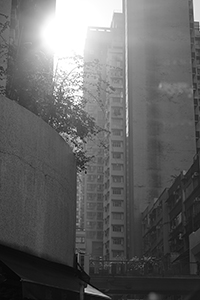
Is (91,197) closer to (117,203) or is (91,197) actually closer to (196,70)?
(117,203)

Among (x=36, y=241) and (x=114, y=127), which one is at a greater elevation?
(x=114, y=127)

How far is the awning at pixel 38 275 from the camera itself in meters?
6.37

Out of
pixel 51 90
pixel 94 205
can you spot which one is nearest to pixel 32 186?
pixel 51 90

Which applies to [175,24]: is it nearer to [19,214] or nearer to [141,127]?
[141,127]

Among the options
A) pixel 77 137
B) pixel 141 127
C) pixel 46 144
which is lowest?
pixel 46 144

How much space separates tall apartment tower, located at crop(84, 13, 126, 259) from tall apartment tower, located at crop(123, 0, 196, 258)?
5739 millimetres

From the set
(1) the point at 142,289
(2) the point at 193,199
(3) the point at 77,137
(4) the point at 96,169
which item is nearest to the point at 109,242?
(4) the point at 96,169

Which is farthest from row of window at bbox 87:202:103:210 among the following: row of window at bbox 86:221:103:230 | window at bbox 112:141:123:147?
window at bbox 112:141:123:147

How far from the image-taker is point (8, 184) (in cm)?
748

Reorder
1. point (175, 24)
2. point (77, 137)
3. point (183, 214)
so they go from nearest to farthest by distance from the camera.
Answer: point (77, 137)
point (183, 214)
point (175, 24)

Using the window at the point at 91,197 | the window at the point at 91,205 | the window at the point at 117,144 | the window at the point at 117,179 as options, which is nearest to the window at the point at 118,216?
the window at the point at 117,179

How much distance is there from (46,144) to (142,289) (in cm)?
3231

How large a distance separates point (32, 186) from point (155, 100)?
7979 cm

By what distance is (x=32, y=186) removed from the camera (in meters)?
8.02
